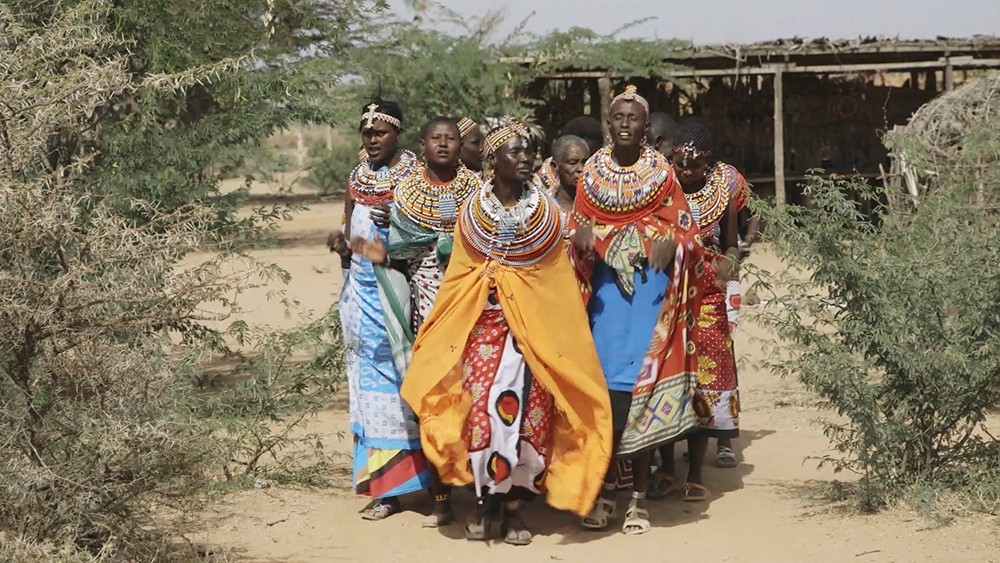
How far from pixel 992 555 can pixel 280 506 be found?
3.15 m

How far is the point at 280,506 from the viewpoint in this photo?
6.36 metres

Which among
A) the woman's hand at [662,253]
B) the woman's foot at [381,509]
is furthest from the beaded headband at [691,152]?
the woman's foot at [381,509]

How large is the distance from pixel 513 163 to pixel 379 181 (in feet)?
2.73

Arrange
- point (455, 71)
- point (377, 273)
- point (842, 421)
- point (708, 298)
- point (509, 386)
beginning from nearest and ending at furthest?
point (509, 386) → point (377, 273) → point (708, 298) → point (842, 421) → point (455, 71)

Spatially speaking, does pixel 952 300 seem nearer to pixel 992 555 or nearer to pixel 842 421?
pixel 992 555

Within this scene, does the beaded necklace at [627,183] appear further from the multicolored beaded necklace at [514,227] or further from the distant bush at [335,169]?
the distant bush at [335,169]

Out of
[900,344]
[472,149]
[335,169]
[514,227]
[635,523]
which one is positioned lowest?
[335,169]

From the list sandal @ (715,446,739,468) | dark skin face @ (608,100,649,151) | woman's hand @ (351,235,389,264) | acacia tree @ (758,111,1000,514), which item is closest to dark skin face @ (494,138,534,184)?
dark skin face @ (608,100,649,151)

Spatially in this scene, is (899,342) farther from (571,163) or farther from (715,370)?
(571,163)

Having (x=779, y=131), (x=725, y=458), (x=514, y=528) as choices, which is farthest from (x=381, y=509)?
(x=779, y=131)

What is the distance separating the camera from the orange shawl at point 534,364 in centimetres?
559

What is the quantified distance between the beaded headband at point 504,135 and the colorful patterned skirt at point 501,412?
623 millimetres

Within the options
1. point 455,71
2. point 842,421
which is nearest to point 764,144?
point 455,71

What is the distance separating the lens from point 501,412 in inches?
220
